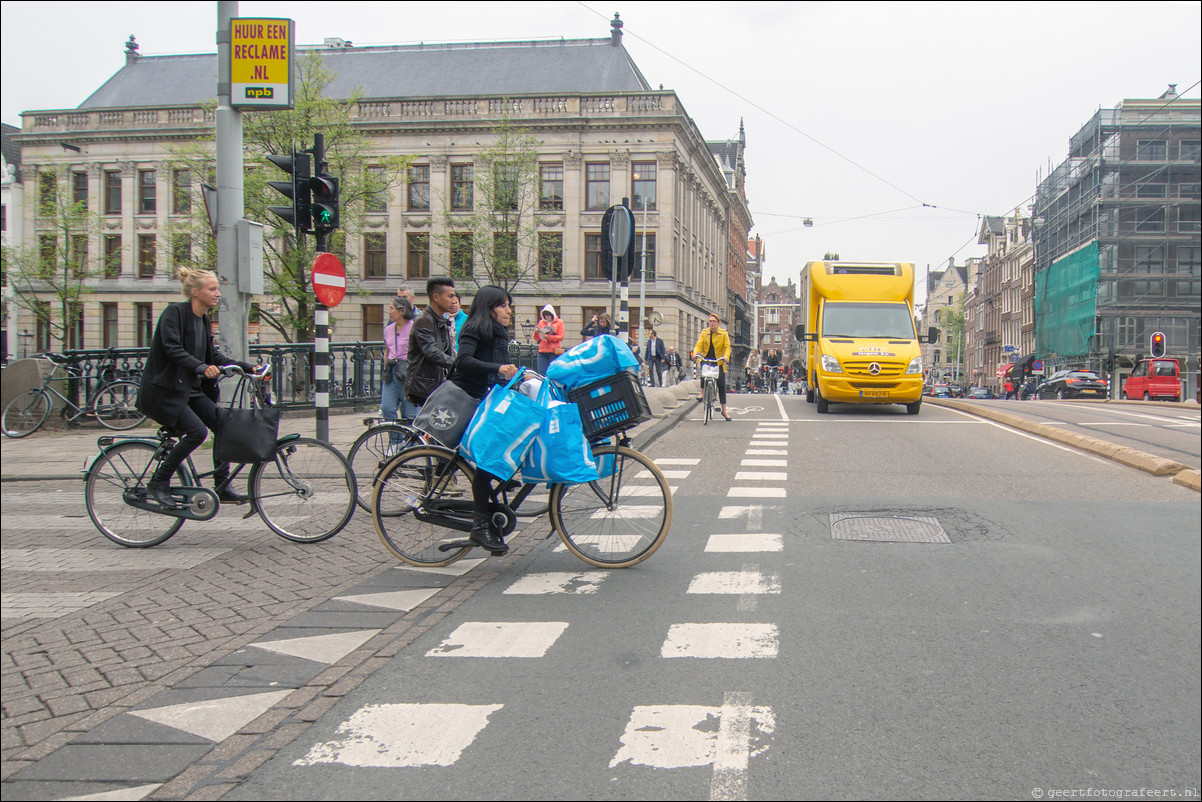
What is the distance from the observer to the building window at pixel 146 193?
5684 cm

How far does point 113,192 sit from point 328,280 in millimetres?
55109

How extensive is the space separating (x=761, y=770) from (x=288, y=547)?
461cm

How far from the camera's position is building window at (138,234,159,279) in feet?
184

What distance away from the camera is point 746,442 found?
13.5 metres

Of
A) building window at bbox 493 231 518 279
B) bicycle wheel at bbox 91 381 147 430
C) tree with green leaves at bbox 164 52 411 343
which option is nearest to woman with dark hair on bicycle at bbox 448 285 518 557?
bicycle wheel at bbox 91 381 147 430

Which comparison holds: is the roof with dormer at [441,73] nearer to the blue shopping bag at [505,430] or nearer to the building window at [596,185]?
the building window at [596,185]

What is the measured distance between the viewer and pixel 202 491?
654 centimetres

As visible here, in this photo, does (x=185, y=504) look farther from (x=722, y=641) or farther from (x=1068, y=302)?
(x=1068, y=302)

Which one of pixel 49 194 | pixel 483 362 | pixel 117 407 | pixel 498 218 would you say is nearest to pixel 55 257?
pixel 49 194

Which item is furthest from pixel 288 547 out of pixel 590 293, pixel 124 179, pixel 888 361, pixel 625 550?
pixel 124 179

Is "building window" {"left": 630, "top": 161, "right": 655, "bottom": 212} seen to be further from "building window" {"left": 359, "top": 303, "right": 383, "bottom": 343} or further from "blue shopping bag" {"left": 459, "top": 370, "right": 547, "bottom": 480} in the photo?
"blue shopping bag" {"left": 459, "top": 370, "right": 547, "bottom": 480}

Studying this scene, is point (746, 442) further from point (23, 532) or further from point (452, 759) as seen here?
point (23, 532)

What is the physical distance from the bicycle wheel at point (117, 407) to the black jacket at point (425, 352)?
8.90 metres

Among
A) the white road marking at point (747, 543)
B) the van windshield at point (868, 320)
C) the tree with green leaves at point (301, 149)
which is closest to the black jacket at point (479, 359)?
the white road marking at point (747, 543)
